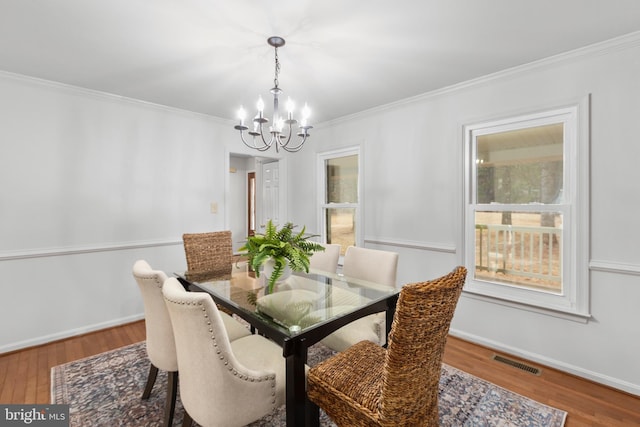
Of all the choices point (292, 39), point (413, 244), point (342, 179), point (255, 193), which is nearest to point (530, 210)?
point (413, 244)

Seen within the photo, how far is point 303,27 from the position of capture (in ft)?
6.27

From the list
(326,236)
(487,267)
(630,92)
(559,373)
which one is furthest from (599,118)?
(326,236)

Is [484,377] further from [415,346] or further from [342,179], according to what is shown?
[342,179]

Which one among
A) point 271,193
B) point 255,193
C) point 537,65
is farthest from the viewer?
point 255,193

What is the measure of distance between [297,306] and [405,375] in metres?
0.75

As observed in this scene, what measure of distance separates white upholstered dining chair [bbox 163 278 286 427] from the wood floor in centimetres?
149

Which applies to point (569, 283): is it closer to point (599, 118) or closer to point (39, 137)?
point (599, 118)

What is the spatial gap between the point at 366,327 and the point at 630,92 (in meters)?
2.41

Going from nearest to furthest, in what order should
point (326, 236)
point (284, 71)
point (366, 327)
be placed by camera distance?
point (366, 327) → point (284, 71) → point (326, 236)

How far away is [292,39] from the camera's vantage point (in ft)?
6.73

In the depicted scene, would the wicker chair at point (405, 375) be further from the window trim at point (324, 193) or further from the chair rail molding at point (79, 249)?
the chair rail molding at point (79, 249)

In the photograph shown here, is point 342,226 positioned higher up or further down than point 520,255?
higher up

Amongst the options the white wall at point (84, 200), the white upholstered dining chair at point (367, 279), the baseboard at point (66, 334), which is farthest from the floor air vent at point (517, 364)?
the baseboard at point (66, 334)

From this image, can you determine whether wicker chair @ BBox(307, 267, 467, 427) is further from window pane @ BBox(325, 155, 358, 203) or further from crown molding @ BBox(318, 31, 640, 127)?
window pane @ BBox(325, 155, 358, 203)
